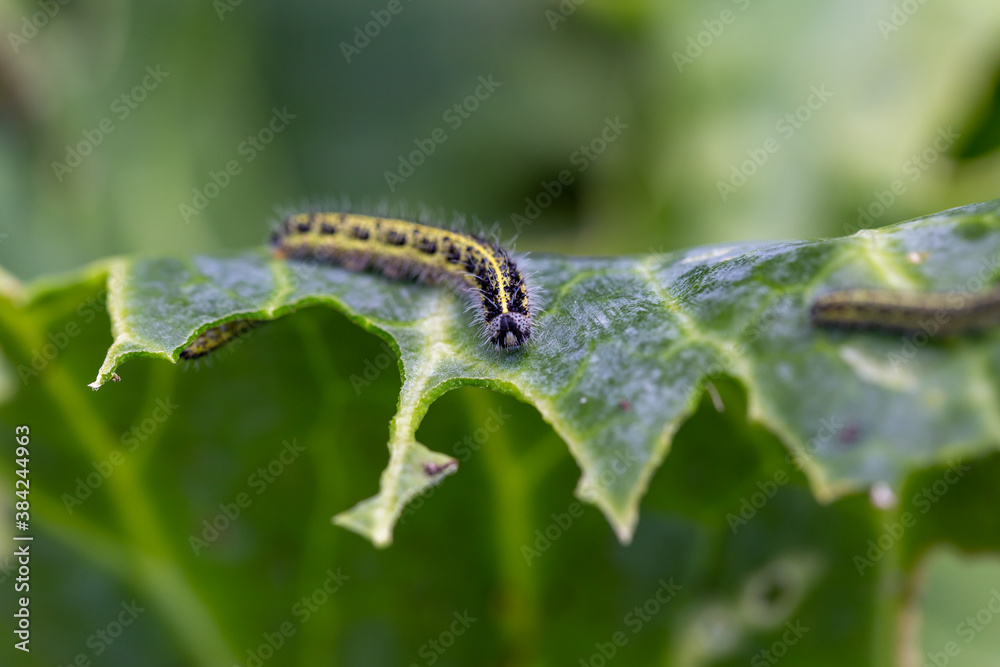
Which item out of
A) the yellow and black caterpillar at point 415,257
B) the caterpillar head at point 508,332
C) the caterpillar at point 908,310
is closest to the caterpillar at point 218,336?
the yellow and black caterpillar at point 415,257

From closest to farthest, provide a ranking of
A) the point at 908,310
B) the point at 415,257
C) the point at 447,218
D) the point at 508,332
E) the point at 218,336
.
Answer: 1. the point at 908,310
2. the point at 508,332
3. the point at 218,336
4. the point at 415,257
5. the point at 447,218

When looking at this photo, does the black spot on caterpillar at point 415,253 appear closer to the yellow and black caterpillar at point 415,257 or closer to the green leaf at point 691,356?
the yellow and black caterpillar at point 415,257

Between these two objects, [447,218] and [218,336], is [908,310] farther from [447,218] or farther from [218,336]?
[447,218]

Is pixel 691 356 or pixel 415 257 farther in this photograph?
pixel 415 257

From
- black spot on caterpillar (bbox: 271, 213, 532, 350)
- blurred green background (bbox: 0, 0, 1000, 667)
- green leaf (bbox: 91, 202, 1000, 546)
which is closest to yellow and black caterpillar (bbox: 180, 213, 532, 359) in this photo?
black spot on caterpillar (bbox: 271, 213, 532, 350)

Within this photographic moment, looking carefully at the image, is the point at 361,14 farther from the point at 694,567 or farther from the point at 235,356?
the point at 694,567

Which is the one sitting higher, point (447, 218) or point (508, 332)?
point (508, 332)

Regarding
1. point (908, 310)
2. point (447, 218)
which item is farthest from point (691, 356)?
point (447, 218)
